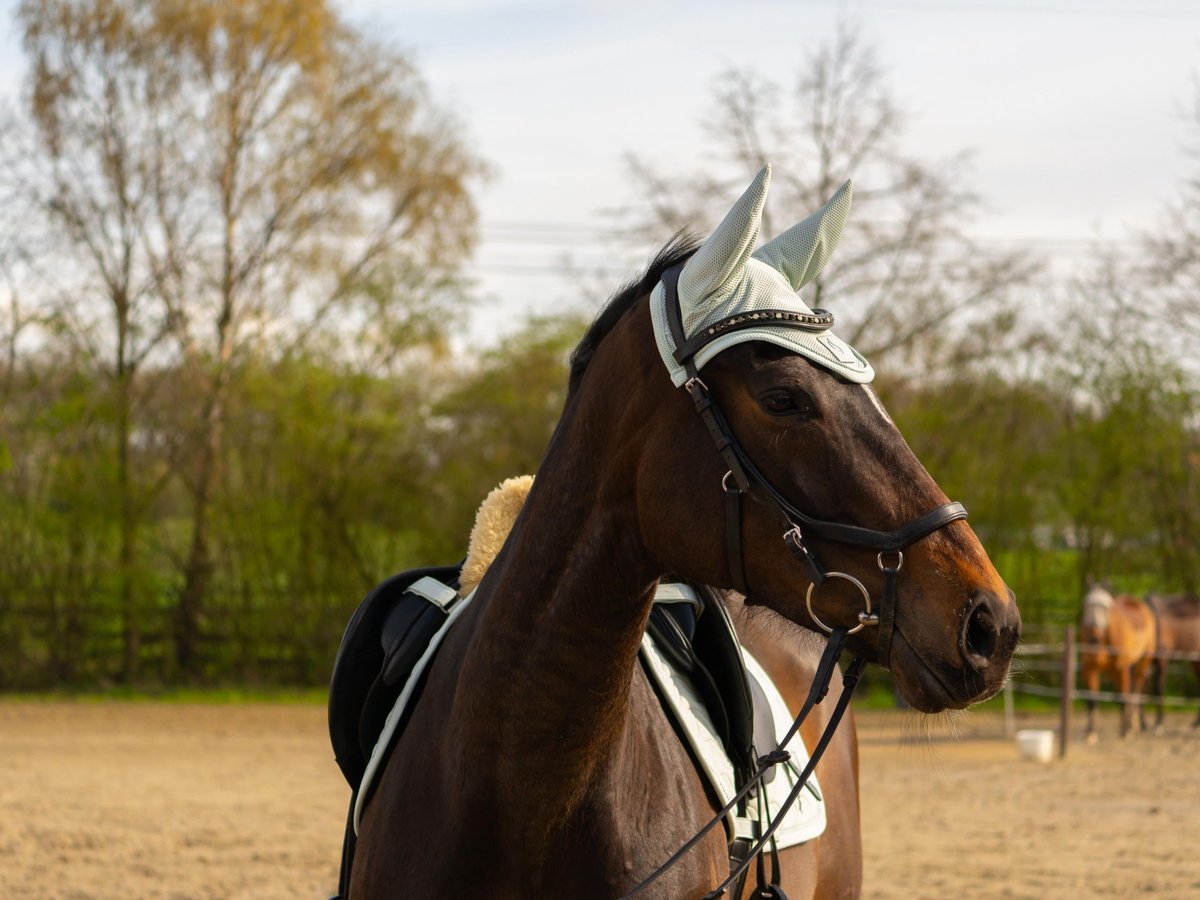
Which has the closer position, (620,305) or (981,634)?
(981,634)

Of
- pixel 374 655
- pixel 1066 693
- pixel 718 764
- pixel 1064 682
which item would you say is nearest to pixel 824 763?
pixel 718 764

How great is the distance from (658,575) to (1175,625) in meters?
14.6

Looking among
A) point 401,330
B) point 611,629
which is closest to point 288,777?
point 401,330

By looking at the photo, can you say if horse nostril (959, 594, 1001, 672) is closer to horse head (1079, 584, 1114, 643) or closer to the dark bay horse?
the dark bay horse

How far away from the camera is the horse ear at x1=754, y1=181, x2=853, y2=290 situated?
7.03 ft

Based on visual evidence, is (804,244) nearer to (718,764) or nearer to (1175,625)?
(718,764)

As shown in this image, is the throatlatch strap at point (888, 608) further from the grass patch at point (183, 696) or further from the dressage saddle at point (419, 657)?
the grass patch at point (183, 696)

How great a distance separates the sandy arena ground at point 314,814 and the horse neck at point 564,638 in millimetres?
2641

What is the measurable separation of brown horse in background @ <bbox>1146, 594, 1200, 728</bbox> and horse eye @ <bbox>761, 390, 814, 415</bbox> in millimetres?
14304

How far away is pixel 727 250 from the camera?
195 cm

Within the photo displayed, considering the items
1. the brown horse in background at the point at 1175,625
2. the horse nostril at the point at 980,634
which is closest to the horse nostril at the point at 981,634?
the horse nostril at the point at 980,634

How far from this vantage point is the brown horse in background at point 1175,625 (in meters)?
14.8

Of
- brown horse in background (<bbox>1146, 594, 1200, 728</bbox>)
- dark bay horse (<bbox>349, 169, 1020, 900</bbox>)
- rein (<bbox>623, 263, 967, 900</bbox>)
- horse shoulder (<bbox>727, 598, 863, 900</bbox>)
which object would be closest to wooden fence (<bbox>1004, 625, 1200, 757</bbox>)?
brown horse in background (<bbox>1146, 594, 1200, 728</bbox>)

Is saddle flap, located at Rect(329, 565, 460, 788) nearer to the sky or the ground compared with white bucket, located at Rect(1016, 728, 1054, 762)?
nearer to the sky
